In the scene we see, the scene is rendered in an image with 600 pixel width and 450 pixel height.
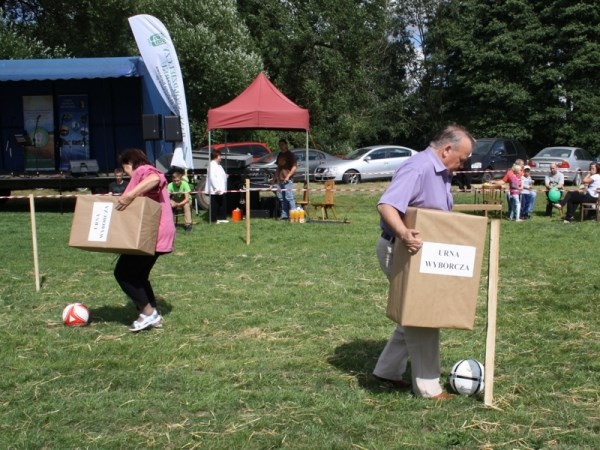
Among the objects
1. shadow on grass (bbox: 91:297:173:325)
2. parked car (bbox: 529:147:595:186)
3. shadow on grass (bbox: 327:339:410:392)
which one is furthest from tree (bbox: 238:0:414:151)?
shadow on grass (bbox: 327:339:410:392)

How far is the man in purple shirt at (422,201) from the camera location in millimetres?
4535

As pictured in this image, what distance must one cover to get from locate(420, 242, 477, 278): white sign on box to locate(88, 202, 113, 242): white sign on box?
318 cm

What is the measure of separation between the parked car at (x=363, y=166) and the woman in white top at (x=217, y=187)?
8475 mm

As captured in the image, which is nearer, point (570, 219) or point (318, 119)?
point (570, 219)

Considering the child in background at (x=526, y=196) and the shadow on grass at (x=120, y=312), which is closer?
the shadow on grass at (x=120, y=312)

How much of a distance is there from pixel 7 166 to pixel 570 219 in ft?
50.8

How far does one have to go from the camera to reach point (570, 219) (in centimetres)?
1627

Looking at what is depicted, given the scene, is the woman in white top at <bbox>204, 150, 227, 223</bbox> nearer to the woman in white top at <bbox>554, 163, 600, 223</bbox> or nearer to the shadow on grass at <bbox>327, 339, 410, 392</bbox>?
the woman in white top at <bbox>554, 163, 600, 223</bbox>

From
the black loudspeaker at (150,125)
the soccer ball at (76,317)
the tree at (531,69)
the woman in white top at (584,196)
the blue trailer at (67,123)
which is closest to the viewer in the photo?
the soccer ball at (76,317)

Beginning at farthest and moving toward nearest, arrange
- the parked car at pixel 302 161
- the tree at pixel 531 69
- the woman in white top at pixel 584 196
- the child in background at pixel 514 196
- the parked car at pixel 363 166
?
1. the tree at pixel 531 69
2. the parked car at pixel 363 166
3. the parked car at pixel 302 161
4. the child in background at pixel 514 196
5. the woman in white top at pixel 584 196

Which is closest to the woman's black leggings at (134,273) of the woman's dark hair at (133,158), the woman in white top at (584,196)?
the woman's dark hair at (133,158)

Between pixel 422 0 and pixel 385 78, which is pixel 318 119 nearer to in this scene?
pixel 385 78

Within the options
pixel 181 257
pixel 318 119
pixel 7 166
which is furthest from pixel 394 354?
pixel 318 119

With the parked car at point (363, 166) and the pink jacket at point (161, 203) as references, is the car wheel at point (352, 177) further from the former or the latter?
the pink jacket at point (161, 203)
